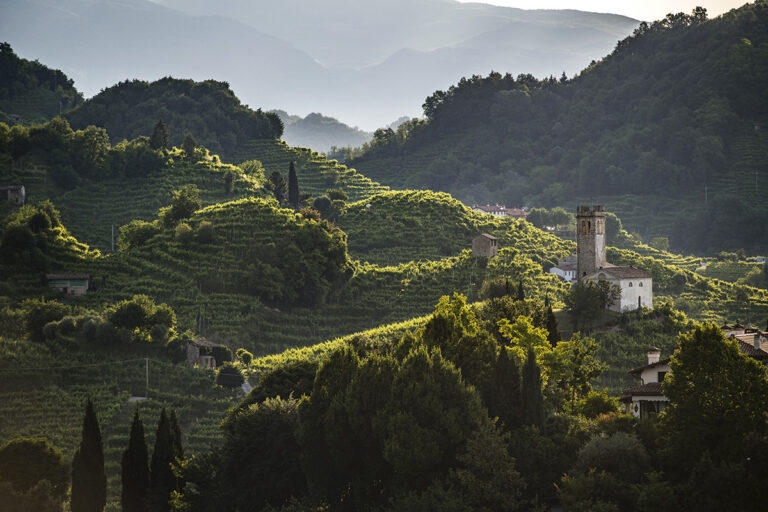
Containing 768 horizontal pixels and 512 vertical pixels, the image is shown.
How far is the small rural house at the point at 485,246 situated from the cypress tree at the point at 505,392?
181 ft

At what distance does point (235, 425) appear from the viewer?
5091 centimetres

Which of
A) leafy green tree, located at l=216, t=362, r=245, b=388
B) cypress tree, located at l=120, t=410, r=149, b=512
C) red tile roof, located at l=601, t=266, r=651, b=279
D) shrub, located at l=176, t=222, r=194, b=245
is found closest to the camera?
cypress tree, located at l=120, t=410, r=149, b=512

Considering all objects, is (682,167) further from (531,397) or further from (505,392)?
(531,397)

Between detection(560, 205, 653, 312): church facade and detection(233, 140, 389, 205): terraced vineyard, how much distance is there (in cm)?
5514

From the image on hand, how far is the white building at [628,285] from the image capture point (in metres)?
78.5

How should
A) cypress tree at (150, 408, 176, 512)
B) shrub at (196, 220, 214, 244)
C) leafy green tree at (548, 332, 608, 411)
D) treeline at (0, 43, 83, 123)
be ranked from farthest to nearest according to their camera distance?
treeline at (0, 43, 83, 123) < shrub at (196, 220, 214, 244) < leafy green tree at (548, 332, 608, 411) < cypress tree at (150, 408, 176, 512)

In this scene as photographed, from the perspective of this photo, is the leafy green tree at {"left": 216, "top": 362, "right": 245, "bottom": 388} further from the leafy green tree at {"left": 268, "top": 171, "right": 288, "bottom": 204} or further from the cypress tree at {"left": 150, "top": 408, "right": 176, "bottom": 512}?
the leafy green tree at {"left": 268, "top": 171, "right": 288, "bottom": 204}

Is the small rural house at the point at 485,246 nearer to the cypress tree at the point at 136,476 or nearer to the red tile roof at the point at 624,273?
the red tile roof at the point at 624,273

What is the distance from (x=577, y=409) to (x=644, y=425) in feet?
27.3

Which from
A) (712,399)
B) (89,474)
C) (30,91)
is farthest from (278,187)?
(712,399)

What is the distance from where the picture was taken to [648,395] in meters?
51.0

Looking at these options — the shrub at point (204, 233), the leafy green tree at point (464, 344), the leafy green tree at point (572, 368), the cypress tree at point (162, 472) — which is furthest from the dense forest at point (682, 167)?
the cypress tree at point (162, 472)

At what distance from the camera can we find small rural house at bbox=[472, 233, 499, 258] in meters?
102

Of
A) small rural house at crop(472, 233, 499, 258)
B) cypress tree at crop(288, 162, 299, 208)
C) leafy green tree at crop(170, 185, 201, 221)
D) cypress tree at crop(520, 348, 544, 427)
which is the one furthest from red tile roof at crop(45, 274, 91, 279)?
cypress tree at crop(520, 348, 544, 427)
